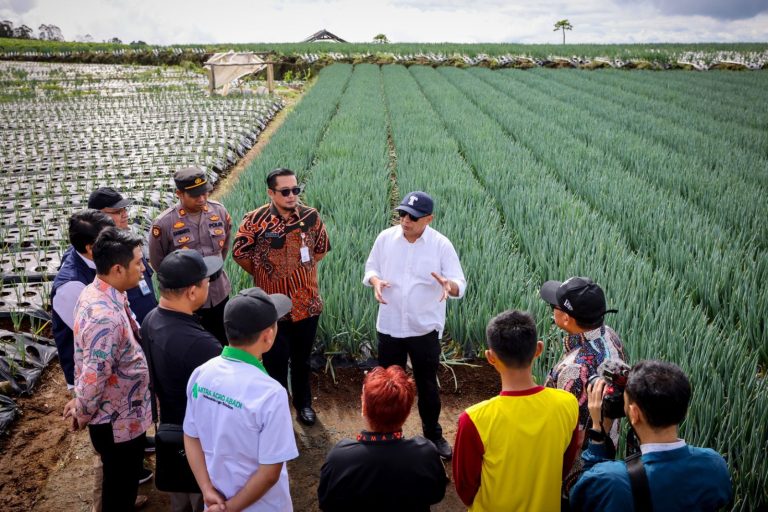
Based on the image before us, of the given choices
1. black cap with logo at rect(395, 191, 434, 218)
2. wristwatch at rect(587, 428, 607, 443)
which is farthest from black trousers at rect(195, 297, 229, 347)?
wristwatch at rect(587, 428, 607, 443)

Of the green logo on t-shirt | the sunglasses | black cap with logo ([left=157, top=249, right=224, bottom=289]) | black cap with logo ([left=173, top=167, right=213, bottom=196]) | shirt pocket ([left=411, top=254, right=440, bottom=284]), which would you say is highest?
black cap with logo ([left=173, top=167, right=213, bottom=196])

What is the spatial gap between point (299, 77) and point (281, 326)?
27508 mm

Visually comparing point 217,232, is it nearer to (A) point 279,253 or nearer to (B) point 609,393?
(A) point 279,253

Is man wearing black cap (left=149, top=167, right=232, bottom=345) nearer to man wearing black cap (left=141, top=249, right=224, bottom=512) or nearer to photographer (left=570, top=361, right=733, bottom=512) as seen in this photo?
man wearing black cap (left=141, top=249, right=224, bottom=512)

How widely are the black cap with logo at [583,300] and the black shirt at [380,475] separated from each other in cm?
74

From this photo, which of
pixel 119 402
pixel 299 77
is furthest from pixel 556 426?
pixel 299 77

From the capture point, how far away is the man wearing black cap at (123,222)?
99.0 inches

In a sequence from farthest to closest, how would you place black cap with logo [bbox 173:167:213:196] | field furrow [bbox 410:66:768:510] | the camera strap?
1. black cap with logo [bbox 173:167:213:196]
2. field furrow [bbox 410:66:768:510]
3. the camera strap

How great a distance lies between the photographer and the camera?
4.40 feet

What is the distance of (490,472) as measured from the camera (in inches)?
62.1

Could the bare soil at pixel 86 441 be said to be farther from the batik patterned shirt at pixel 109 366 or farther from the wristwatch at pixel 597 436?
the wristwatch at pixel 597 436

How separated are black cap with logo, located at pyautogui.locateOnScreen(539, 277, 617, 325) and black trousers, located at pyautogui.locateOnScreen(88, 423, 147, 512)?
1.83 meters

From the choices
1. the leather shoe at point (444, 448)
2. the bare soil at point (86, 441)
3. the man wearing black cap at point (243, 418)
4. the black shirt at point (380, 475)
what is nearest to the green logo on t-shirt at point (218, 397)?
the man wearing black cap at point (243, 418)

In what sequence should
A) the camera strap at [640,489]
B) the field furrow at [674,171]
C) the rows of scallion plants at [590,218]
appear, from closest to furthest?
the camera strap at [640,489] → the rows of scallion plants at [590,218] → the field furrow at [674,171]
